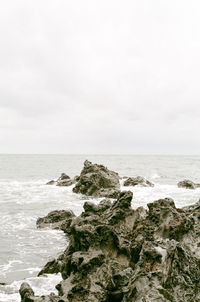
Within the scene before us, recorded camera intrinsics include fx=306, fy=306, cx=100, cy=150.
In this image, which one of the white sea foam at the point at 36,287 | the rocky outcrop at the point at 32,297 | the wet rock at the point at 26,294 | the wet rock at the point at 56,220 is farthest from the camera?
the wet rock at the point at 56,220

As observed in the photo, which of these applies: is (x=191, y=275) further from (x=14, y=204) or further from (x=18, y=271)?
(x=14, y=204)

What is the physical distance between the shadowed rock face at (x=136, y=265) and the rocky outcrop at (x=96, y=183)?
18900mm

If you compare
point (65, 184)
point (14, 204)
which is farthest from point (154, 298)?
point (65, 184)

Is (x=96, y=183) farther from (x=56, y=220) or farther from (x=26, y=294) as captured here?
(x=26, y=294)

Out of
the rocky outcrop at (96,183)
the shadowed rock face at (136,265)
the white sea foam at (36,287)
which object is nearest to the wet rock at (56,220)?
the shadowed rock face at (136,265)

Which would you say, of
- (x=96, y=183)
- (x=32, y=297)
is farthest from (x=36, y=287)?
(x=96, y=183)

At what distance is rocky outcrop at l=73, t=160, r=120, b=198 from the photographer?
1247 inches

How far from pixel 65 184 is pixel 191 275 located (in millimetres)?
33815

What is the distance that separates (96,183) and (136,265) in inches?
986

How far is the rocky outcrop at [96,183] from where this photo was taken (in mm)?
31675

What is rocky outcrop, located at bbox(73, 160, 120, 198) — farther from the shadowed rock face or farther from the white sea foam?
the white sea foam

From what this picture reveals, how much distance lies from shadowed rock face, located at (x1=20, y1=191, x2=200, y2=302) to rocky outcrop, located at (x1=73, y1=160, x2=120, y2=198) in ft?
62.0

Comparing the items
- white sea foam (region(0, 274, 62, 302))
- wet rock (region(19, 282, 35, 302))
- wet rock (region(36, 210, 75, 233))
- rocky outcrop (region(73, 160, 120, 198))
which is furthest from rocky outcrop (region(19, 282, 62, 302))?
rocky outcrop (region(73, 160, 120, 198))

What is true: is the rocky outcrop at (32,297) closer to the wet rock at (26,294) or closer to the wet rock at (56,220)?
the wet rock at (26,294)
